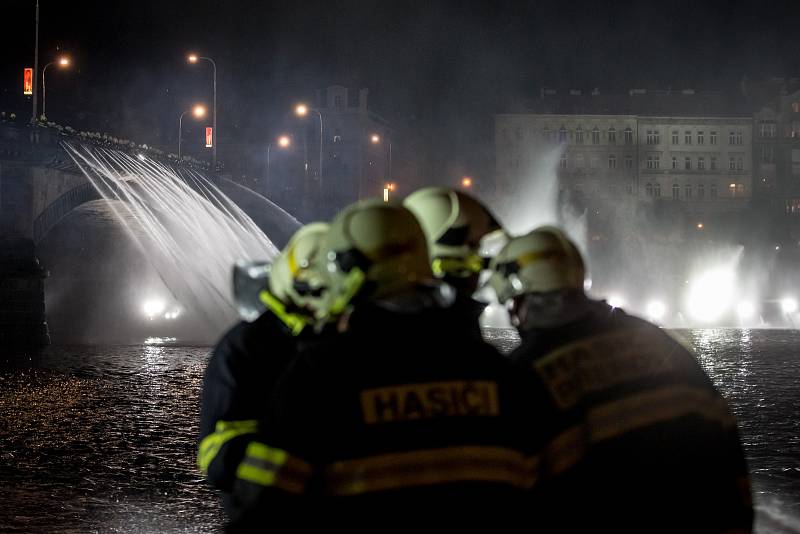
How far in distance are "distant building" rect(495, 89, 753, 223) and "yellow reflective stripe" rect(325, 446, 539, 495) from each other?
9259cm

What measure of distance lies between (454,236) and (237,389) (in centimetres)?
130

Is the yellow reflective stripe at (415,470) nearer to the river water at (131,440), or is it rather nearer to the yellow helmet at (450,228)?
the yellow helmet at (450,228)

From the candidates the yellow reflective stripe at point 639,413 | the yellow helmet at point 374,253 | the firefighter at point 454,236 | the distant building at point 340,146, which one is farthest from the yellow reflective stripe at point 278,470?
the distant building at point 340,146

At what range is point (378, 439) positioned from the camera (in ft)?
7.93

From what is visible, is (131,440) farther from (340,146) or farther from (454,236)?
(340,146)

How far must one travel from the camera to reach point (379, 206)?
276cm

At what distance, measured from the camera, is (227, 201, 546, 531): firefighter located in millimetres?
2412

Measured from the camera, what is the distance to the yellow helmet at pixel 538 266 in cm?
359

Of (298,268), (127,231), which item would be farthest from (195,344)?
(298,268)

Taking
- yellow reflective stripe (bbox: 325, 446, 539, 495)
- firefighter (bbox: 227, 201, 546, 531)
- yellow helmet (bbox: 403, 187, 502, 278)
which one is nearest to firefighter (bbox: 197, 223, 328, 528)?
yellow helmet (bbox: 403, 187, 502, 278)

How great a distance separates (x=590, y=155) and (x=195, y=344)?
7352 centimetres

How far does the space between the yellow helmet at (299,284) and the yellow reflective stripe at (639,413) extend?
3.51 feet

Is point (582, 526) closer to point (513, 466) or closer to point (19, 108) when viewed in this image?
point (513, 466)

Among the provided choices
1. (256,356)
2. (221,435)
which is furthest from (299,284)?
(221,435)
